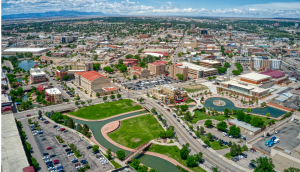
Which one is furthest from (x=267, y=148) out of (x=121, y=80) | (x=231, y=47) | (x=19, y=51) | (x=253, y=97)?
(x=19, y=51)

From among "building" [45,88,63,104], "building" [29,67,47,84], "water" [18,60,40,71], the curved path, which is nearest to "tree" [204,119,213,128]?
the curved path

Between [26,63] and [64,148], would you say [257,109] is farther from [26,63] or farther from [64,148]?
[26,63]

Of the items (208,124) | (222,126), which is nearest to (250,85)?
(208,124)

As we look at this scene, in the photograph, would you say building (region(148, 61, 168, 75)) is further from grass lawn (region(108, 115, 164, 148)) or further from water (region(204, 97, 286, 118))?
grass lawn (region(108, 115, 164, 148))

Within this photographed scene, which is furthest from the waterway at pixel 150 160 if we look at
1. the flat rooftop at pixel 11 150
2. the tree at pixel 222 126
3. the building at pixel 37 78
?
the building at pixel 37 78

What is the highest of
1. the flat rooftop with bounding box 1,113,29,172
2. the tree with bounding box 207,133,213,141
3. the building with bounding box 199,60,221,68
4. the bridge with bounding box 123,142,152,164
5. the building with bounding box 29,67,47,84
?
the building with bounding box 199,60,221,68
